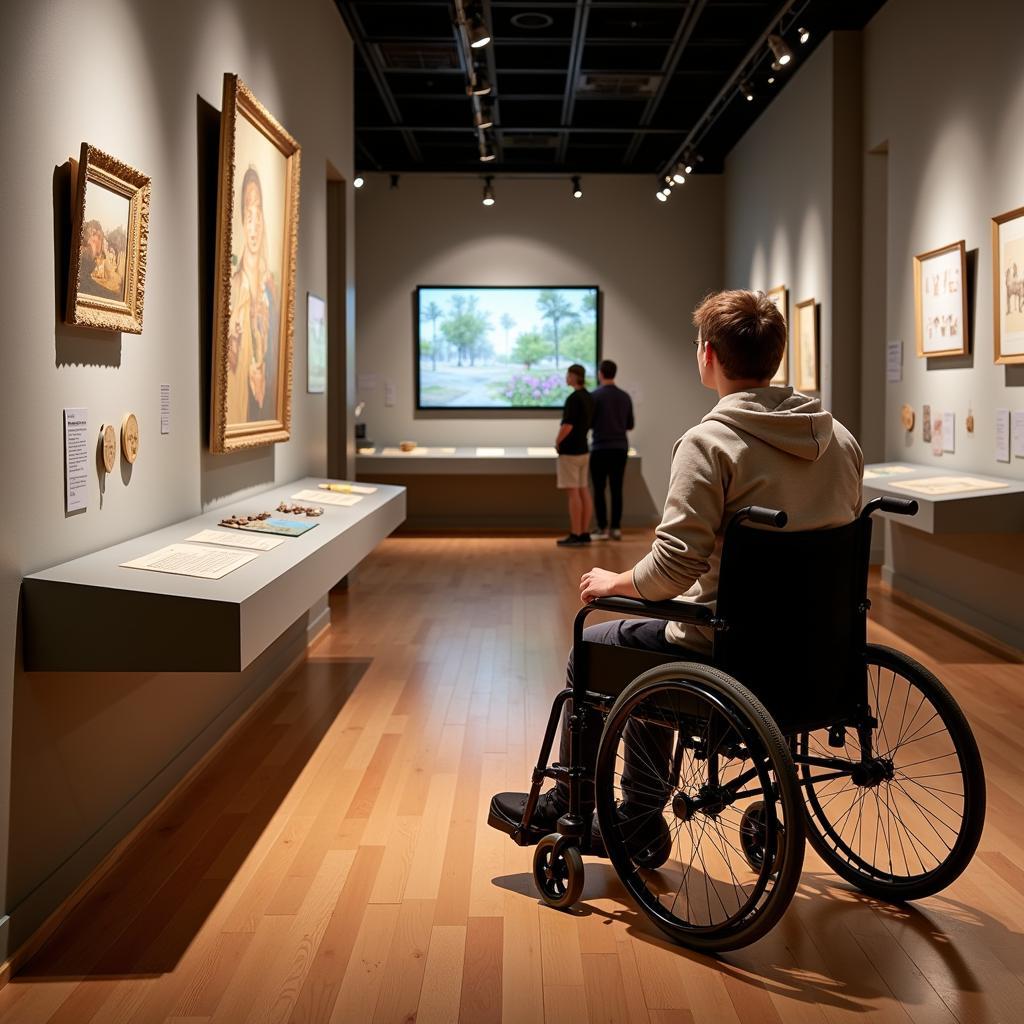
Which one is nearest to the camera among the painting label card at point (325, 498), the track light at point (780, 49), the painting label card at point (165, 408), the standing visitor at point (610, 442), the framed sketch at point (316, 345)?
the painting label card at point (165, 408)

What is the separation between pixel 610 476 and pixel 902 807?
8.11 m

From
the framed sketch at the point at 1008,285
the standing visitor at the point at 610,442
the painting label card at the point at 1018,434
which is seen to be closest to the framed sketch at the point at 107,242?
the framed sketch at the point at 1008,285

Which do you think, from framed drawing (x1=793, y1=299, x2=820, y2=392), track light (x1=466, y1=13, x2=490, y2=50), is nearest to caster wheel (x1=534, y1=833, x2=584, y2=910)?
track light (x1=466, y1=13, x2=490, y2=50)

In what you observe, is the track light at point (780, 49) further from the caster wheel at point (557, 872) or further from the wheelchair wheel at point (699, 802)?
the caster wheel at point (557, 872)

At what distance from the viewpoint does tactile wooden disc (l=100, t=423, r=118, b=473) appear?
11.3 ft

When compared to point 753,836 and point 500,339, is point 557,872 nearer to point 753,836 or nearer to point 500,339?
point 753,836

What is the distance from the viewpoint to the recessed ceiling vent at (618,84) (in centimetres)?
961

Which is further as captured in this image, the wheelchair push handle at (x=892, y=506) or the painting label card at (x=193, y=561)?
the painting label card at (x=193, y=561)

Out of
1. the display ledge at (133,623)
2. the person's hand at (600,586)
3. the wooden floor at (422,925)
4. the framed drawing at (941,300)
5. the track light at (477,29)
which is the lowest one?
the wooden floor at (422,925)

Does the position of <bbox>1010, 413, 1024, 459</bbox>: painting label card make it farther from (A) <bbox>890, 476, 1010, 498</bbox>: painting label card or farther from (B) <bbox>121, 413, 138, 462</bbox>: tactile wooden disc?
(B) <bbox>121, 413, 138, 462</bbox>: tactile wooden disc

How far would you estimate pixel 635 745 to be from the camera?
3051 millimetres

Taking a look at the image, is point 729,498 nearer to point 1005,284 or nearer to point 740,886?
point 740,886

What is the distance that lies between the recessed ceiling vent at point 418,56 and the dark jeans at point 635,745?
22.6 feet

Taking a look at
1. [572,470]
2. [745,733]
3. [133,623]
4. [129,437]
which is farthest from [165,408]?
[572,470]
